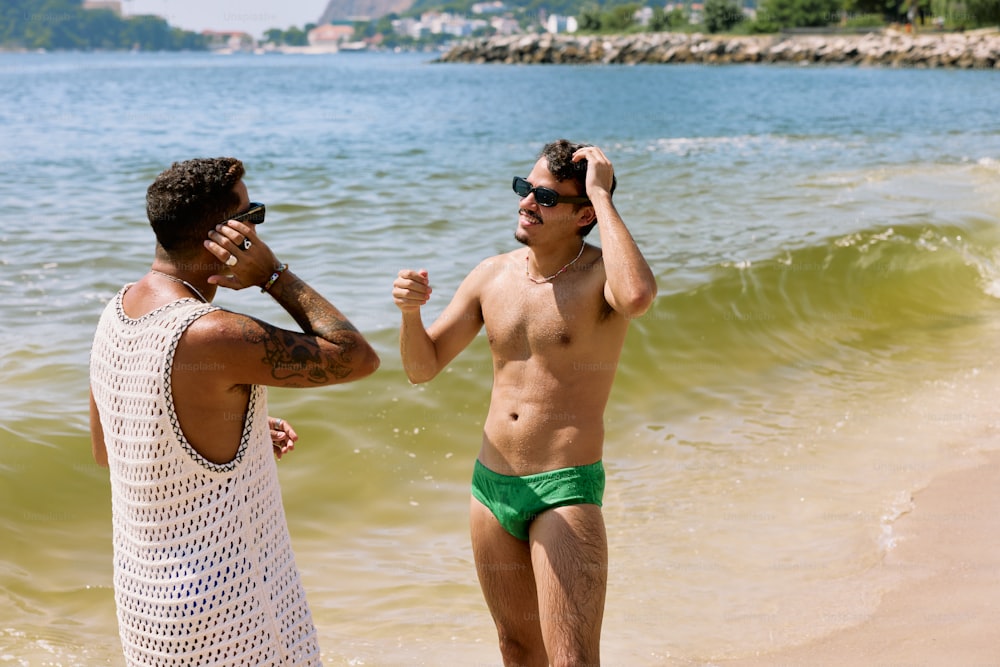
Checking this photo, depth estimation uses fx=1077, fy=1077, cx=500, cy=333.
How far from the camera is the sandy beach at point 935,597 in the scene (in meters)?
4.38

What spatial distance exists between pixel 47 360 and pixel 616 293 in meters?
6.43

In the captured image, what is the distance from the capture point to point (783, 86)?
5275 centimetres

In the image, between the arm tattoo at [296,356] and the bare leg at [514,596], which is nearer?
the arm tattoo at [296,356]

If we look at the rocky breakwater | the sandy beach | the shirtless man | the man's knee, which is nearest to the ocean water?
the sandy beach

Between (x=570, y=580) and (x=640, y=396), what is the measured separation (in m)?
5.27

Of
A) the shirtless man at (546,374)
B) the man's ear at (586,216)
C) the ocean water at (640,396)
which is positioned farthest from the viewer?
the ocean water at (640,396)

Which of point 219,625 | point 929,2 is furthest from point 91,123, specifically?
point 929,2

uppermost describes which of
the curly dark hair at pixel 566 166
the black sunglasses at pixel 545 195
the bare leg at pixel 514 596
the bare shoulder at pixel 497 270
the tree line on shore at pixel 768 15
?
the tree line on shore at pixel 768 15

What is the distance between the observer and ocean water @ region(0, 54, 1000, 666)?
5.20 m

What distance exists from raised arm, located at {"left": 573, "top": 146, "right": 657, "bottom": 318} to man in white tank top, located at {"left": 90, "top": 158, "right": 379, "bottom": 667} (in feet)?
3.02

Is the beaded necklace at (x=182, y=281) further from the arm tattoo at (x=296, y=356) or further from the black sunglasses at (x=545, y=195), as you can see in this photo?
the black sunglasses at (x=545, y=195)

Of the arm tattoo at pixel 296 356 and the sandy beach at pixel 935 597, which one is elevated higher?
the arm tattoo at pixel 296 356

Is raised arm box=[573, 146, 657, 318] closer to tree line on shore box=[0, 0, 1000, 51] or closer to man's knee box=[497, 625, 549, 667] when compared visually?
man's knee box=[497, 625, 549, 667]

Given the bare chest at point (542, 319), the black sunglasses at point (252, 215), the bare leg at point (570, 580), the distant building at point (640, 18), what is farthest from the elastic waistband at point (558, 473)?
the distant building at point (640, 18)
